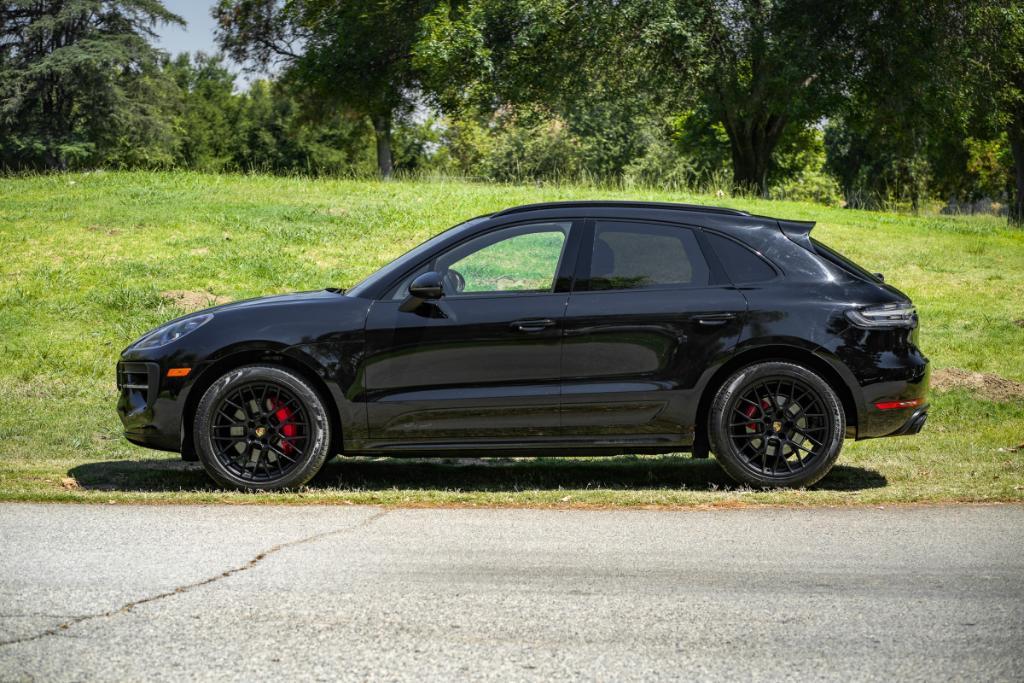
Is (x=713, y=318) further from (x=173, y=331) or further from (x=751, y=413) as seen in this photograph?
(x=173, y=331)

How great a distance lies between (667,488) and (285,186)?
57.0 feet

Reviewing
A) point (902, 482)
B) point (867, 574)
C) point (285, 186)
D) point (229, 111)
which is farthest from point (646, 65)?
point (229, 111)

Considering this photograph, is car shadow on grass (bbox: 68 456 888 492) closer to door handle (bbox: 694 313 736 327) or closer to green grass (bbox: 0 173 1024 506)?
green grass (bbox: 0 173 1024 506)

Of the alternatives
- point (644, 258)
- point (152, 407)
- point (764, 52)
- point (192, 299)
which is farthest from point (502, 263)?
point (764, 52)

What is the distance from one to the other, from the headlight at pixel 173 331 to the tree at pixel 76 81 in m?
44.5

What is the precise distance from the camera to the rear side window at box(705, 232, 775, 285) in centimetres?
736

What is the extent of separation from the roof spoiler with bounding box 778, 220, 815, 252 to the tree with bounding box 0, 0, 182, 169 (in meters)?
45.9

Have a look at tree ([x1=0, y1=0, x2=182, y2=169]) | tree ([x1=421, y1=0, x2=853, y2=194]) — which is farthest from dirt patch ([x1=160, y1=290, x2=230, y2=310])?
tree ([x1=0, y1=0, x2=182, y2=169])

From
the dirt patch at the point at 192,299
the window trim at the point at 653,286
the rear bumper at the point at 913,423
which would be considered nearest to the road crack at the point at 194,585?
the window trim at the point at 653,286

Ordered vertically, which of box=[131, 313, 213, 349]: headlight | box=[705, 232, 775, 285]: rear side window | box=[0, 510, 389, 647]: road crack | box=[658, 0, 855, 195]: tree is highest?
box=[658, 0, 855, 195]: tree

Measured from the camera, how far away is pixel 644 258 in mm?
7418

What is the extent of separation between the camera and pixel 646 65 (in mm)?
30922

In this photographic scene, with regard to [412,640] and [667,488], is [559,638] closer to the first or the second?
[412,640]

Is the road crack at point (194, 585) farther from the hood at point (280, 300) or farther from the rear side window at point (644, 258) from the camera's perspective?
the rear side window at point (644, 258)
